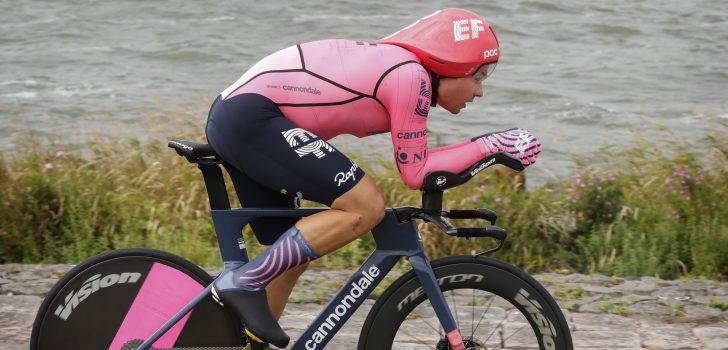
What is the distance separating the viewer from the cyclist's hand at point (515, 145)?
3617 millimetres

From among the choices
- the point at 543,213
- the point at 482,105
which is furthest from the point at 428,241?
the point at 482,105

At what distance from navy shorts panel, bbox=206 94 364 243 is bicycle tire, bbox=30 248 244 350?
54cm

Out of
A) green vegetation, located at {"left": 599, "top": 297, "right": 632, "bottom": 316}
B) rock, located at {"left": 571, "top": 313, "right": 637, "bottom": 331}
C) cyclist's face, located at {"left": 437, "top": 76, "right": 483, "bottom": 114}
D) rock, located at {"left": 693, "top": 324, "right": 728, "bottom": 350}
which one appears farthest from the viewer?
green vegetation, located at {"left": 599, "top": 297, "right": 632, "bottom": 316}

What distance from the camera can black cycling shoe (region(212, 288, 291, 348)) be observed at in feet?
12.2

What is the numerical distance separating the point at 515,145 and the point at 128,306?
64.1 inches

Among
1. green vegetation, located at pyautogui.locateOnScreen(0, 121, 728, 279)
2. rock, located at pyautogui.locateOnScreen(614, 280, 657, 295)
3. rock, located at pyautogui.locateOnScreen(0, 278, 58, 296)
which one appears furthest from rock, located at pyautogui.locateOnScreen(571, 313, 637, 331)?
rock, located at pyautogui.locateOnScreen(0, 278, 58, 296)

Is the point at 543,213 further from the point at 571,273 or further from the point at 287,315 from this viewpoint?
the point at 287,315

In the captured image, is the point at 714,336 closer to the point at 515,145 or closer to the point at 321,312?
the point at 515,145

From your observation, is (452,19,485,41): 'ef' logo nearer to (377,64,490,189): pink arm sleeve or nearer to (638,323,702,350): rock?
(377,64,490,189): pink arm sleeve

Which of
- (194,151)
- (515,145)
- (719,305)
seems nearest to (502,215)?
(719,305)

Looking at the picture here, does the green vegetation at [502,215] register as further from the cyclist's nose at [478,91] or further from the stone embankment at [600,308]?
the cyclist's nose at [478,91]

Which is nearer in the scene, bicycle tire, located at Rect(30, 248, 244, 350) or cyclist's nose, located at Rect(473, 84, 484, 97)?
cyclist's nose, located at Rect(473, 84, 484, 97)

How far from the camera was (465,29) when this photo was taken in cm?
370

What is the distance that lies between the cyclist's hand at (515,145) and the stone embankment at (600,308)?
1615 mm
